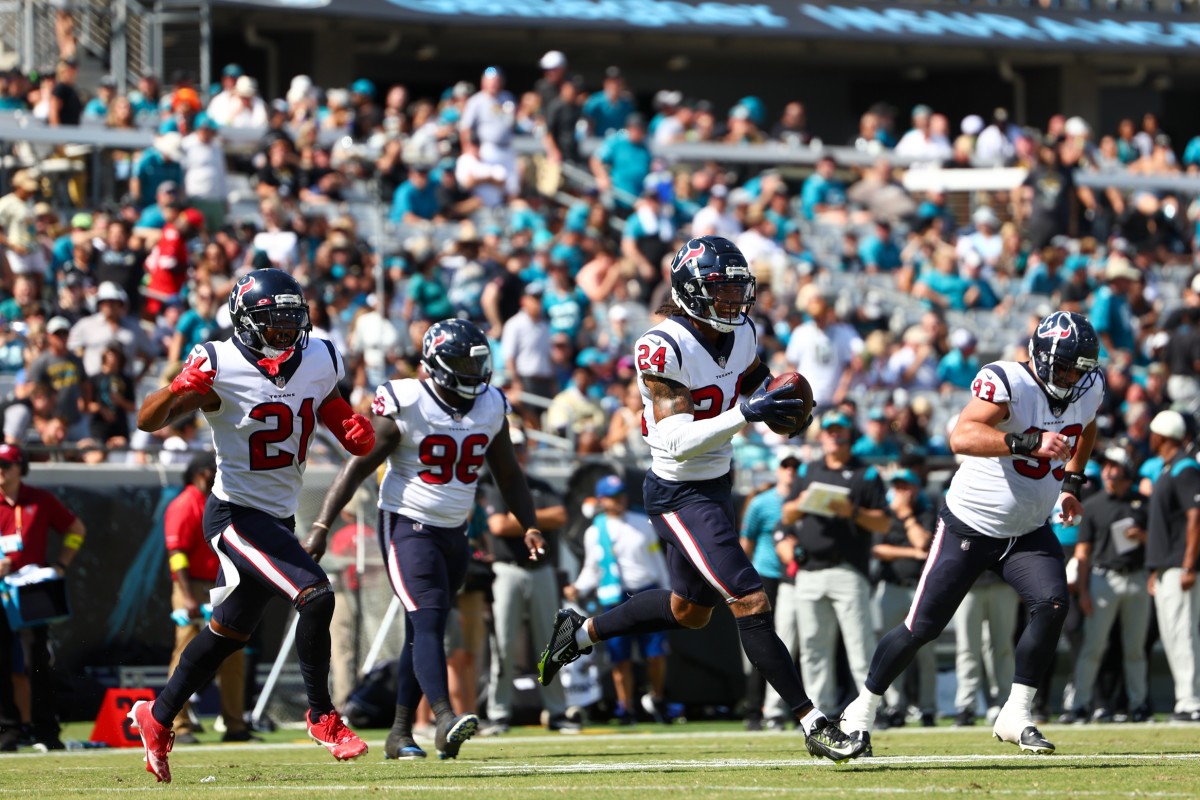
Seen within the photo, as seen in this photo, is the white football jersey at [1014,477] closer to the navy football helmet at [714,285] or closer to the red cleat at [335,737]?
the navy football helmet at [714,285]

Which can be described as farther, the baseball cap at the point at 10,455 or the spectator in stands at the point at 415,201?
the spectator in stands at the point at 415,201

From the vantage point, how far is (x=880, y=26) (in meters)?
29.4

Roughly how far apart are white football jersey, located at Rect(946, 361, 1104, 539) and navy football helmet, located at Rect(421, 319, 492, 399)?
2251 millimetres

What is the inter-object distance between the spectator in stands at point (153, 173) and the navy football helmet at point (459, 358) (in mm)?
8599

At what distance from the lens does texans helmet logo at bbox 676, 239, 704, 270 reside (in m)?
7.77

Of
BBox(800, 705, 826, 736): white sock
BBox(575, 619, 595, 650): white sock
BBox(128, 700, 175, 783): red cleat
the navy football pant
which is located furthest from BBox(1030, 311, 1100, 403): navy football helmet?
BBox(128, 700, 175, 783): red cleat

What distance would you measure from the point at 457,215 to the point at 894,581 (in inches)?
311

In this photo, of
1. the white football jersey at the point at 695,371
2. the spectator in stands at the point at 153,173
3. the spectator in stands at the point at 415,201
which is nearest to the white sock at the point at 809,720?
the white football jersey at the point at 695,371

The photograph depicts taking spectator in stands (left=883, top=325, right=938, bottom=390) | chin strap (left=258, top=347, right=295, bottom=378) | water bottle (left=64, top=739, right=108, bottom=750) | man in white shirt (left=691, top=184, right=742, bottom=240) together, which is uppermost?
man in white shirt (left=691, top=184, right=742, bottom=240)

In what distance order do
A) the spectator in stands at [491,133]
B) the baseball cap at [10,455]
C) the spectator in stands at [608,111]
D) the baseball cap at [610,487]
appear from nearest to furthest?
the baseball cap at [10,455] → the baseball cap at [610,487] → the spectator in stands at [491,133] → the spectator in stands at [608,111]

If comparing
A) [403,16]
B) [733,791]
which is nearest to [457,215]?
[403,16]

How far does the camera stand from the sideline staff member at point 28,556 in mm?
10969

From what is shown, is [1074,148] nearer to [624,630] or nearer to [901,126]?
[901,126]

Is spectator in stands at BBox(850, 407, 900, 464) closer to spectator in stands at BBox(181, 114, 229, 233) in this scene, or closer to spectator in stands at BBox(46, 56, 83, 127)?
spectator in stands at BBox(181, 114, 229, 233)
